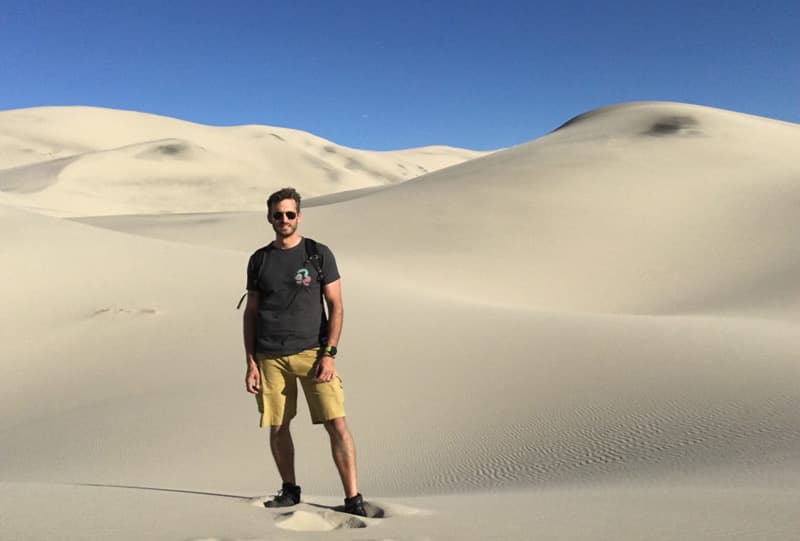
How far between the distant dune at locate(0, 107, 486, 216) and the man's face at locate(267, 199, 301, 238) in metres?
39.3

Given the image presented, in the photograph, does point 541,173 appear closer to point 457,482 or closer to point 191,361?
point 191,361

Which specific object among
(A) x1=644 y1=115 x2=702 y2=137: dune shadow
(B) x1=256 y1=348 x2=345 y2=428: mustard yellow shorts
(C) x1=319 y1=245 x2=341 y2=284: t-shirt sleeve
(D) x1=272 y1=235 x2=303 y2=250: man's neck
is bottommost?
(B) x1=256 y1=348 x2=345 y2=428: mustard yellow shorts

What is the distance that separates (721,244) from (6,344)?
17.7m

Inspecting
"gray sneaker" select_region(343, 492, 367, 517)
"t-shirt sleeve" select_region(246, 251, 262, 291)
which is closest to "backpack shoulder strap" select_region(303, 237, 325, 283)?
"t-shirt sleeve" select_region(246, 251, 262, 291)

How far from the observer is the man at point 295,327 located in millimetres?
3086

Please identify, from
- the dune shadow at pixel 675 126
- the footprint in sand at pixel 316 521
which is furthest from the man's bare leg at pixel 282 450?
the dune shadow at pixel 675 126

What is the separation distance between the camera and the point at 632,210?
71.2 feet

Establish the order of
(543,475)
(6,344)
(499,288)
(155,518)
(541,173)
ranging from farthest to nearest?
(541,173) < (499,288) < (6,344) < (543,475) < (155,518)

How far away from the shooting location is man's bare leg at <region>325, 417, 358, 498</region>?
3.07 metres

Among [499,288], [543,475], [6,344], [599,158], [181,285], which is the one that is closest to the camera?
[543,475]

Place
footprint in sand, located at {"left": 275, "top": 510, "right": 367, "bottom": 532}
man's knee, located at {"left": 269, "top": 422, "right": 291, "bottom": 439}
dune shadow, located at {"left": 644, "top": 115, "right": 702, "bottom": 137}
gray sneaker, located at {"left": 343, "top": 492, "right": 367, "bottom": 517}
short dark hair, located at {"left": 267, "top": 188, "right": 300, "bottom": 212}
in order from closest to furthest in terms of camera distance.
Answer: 1. footprint in sand, located at {"left": 275, "top": 510, "right": 367, "bottom": 532}
2. gray sneaker, located at {"left": 343, "top": 492, "right": 367, "bottom": 517}
3. short dark hair, located at {"left": 267, "top": 188, "right": 300, "bottom": 212}
4. man's knee, located at {"left": 269, "top": 422, "right": 291, "bottom": 439}
5. dune shadow, located at {"left": 644, "top": 115, "right": 702, "bottom": 137}

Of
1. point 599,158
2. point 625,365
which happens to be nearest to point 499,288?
point 625,365

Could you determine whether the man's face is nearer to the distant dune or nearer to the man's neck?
the man's neck

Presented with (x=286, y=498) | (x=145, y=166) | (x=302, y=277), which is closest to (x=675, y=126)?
(x=302, y=277)
